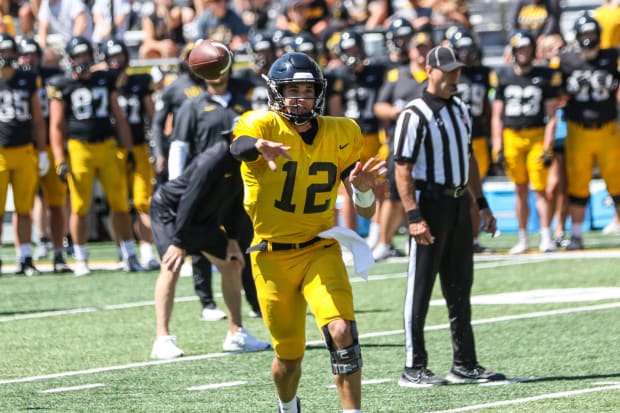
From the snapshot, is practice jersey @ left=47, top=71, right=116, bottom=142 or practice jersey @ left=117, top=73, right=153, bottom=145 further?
practice jersey @ left=117, top=73, right=153, bottom=145

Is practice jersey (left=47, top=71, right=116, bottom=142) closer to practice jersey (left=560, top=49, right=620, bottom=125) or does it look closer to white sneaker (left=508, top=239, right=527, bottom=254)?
white sneaker (left=508, top=239, right=527, bottom=254)

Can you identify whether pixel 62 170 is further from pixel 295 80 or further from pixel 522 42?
pixel 295 80

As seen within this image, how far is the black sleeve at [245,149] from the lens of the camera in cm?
569

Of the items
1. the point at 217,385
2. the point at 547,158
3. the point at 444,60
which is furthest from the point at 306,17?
the point at 217,385

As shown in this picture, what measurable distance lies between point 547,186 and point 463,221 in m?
6.50

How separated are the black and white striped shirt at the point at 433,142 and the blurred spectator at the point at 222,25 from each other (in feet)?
29.3

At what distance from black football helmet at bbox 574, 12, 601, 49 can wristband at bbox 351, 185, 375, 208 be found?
25.3 feet

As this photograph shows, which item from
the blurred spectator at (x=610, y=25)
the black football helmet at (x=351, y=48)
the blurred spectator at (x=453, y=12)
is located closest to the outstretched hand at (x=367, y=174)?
the black football helmet at (x=351, y=48)

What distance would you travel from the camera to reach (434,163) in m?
7.49

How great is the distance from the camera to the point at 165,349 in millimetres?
8328

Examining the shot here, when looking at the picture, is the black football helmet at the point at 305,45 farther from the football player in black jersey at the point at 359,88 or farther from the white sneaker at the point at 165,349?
the white sneaker at the point at 165,349

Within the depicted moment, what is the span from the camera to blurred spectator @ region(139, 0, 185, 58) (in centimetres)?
1716

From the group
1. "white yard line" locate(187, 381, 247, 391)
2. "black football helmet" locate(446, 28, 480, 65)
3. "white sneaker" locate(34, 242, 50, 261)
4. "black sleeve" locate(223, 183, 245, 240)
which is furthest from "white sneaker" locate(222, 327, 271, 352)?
"white sneaker" locate(34, 242, 50, 261)

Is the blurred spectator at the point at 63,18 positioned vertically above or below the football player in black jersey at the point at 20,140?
above
